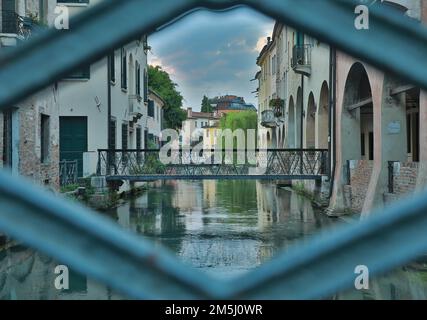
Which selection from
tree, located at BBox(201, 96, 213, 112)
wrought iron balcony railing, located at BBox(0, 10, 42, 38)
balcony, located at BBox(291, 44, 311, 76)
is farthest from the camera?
tree, located at BBox(201, 96, 213, 112)

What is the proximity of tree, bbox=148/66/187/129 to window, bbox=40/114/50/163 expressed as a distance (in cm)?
3746

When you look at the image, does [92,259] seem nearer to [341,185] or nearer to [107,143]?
[341,185]

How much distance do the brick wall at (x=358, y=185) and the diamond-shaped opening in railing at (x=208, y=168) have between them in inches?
3.4

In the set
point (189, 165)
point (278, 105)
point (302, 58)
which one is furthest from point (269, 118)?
point (189, 165)

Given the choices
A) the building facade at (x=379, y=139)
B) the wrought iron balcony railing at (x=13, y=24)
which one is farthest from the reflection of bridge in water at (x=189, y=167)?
the wrought iron balcony railing at (x=13, y=24)

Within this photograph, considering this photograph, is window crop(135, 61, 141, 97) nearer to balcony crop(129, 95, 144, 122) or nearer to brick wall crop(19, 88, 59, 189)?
balcony crop(129, 95, 144, 122)

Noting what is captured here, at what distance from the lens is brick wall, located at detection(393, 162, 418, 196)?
11250 mm

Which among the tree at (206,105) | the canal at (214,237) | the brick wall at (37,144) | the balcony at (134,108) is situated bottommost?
the canal at (214,237)

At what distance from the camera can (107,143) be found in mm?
20609

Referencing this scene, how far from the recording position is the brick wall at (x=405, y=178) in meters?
11.2

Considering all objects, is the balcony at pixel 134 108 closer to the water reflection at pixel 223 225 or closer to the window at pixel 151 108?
the water reflection at pixel 223 225

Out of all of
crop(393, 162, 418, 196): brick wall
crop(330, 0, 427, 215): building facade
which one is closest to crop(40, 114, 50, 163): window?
crop(330, 0, 427, 215): building facade
